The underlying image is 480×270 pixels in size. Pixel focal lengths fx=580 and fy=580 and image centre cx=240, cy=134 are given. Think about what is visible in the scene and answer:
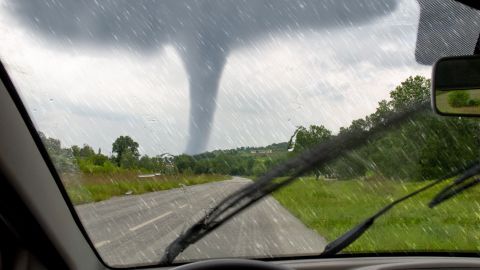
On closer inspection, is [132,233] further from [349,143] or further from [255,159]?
[349,143]

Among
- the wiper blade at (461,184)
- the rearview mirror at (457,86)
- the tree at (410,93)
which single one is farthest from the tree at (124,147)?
the wiper blade at (461,184)

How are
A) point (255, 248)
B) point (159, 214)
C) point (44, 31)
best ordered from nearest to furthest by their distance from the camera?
point (44, 31)
point (159, 214)
point (255, 248)

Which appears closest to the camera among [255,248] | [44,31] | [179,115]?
[44,31]

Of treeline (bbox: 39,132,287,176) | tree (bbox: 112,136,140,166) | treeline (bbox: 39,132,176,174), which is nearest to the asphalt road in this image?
treeline (bbox: 39,132,287,176)

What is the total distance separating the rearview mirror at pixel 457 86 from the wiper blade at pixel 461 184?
54 cm

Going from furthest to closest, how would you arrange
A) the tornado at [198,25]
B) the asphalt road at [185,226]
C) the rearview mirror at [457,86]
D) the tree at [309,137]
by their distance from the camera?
the asphalt road at [185,226] < the tree at [309,137] < the tornado at [198,25] < the rearview mirror at [457,86]

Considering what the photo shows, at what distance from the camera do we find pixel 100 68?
334 cm

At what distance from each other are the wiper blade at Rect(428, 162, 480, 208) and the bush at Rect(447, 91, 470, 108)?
0.59 m

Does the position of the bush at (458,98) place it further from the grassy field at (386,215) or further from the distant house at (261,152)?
the distant house at (261,152)

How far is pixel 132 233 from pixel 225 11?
154 cm

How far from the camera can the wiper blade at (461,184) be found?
3465 millimetres

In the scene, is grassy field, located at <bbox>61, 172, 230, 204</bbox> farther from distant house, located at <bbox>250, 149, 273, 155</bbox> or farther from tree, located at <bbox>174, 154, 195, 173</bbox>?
distant house, located at <bbox>250, 149, 273, 155</bbox>

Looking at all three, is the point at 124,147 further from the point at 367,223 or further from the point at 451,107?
the point at 451,107

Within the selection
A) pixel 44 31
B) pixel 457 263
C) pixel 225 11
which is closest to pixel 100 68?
pixel 44 31
